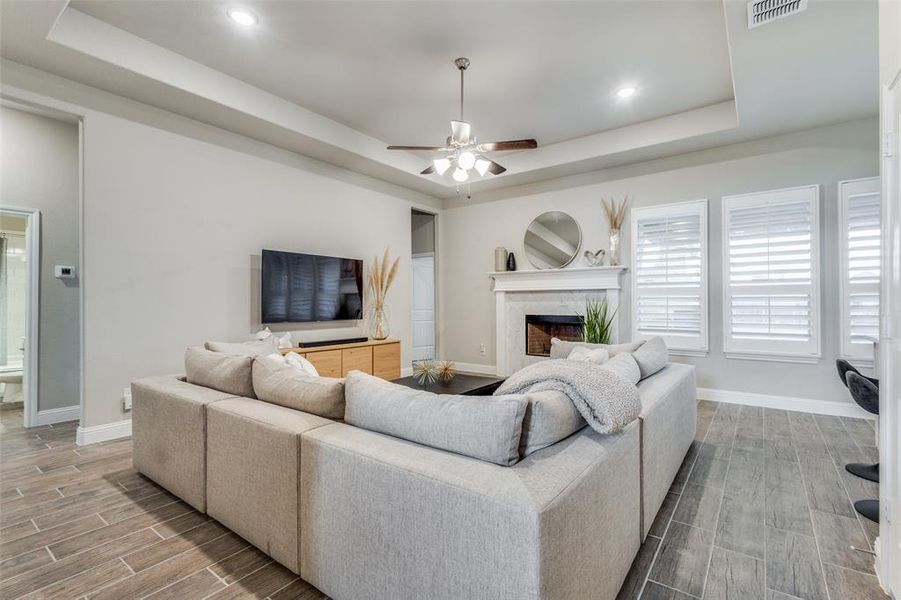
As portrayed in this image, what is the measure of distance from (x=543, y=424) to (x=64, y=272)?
4739mm

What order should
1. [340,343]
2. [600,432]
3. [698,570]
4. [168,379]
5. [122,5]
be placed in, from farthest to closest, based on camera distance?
1. [340,343]
2. [122,5]
3. [168,379]
4. [698,570]
5. [600,432]

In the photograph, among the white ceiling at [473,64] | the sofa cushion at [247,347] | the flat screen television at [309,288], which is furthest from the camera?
the flat screen television at [309,288]

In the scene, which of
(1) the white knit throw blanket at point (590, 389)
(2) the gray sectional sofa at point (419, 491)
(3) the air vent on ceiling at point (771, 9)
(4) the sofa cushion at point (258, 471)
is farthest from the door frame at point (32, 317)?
(3) the air vent on ceiling at point (771, 9)

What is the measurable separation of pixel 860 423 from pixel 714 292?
5.28ft

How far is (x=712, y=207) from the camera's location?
4.51m

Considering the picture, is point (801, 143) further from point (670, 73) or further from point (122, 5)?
point (122, 5)

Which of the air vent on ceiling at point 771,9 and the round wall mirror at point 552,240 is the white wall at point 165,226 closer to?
the round wall mirror at point 552,240

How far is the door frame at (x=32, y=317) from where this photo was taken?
371 cm

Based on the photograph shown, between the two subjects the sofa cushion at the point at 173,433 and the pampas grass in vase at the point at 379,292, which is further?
the pampas grass in vase at the point at 379,292

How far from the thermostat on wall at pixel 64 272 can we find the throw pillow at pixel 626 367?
4.77 m

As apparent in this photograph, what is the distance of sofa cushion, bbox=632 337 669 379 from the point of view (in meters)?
2.48

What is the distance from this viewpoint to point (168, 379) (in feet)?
8.32

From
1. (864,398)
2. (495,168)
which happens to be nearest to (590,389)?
(864,398)

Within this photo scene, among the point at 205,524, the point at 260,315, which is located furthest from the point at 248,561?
the point at 260,315
